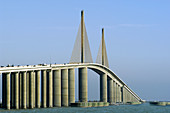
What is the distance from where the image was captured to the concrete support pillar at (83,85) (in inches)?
7028

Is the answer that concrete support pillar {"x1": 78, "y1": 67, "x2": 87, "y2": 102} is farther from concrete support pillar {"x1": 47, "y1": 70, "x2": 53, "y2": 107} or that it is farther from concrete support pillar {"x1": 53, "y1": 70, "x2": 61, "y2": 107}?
concrete support pillar {"x1": 47, "y1": 70, "x2": 53, "y2": 107}

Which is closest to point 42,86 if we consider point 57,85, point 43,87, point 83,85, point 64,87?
point 43,87

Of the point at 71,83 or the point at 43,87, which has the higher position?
the point at 71,83

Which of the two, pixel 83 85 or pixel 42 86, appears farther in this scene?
pixel 83 85

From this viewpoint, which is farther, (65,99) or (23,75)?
(65,99)

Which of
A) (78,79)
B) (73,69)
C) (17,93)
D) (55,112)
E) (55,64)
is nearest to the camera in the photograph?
(55,112)

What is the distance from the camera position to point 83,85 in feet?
594

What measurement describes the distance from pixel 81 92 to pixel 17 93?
49.9 m

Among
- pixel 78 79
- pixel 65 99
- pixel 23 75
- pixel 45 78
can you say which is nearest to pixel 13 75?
pixel 23 75

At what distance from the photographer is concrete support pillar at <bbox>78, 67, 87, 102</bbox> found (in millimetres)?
178500

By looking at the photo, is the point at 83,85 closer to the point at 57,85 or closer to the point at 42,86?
the point at 57,85

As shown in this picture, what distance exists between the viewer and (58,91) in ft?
512

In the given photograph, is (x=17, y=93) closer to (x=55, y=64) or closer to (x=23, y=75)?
(x=23, y=75)

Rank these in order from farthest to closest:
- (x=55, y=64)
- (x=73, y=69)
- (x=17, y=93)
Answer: (x=73, y=69) → (x=55, y=64) → (x=17, y=93)
